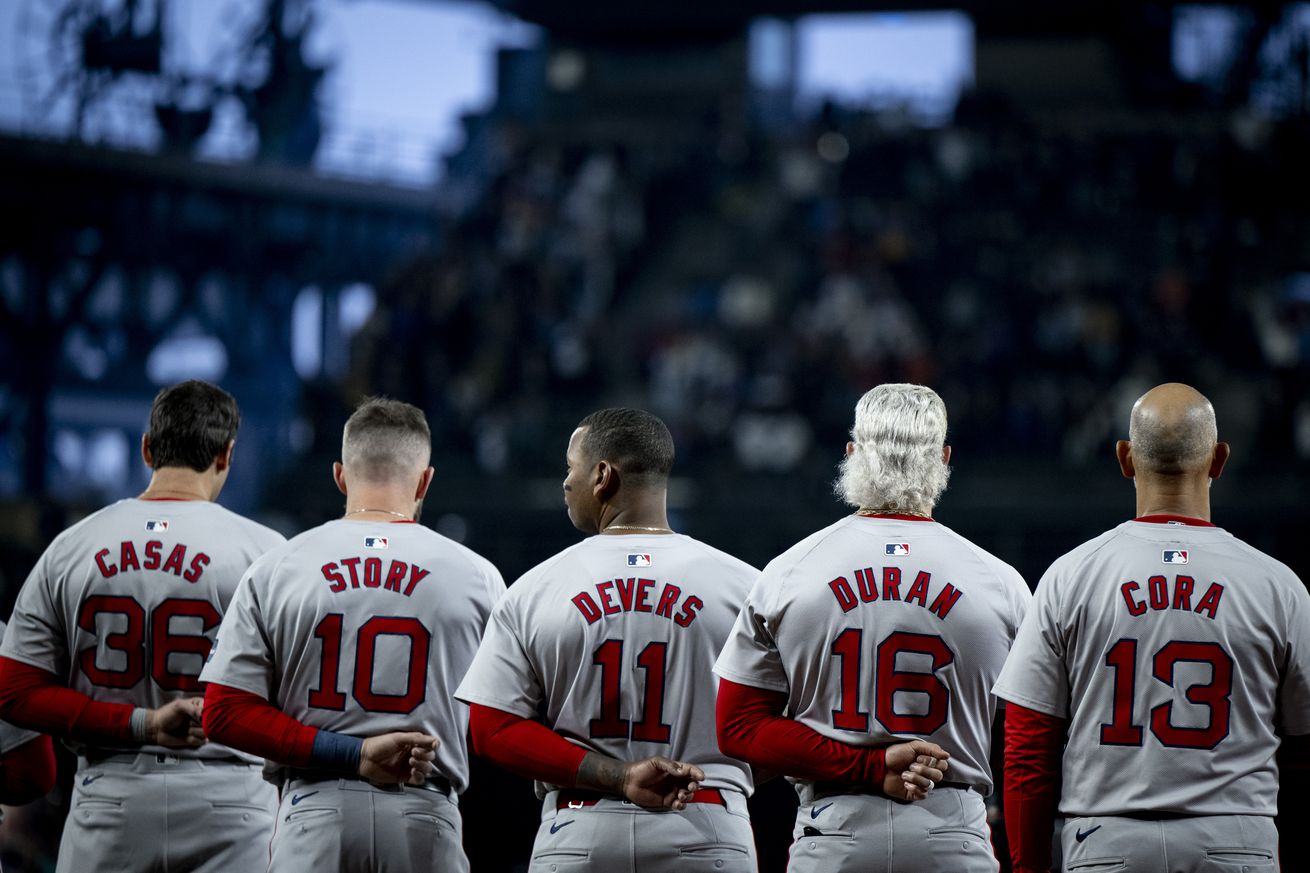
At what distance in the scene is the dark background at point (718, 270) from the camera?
53.7ft

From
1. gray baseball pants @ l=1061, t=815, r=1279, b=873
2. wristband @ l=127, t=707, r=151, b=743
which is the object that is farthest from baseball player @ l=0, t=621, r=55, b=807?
gray baseball pants @ l=1061, t=815, r=1279, b=873

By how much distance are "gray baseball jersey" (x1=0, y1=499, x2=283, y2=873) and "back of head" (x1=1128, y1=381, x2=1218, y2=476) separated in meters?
2.49

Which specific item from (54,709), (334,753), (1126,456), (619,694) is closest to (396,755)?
(334,753)

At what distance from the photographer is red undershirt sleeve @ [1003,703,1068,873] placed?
3.89 m

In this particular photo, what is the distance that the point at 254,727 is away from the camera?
4207 millimetres

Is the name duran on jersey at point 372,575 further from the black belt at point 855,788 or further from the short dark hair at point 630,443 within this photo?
the black belt at point 855,788

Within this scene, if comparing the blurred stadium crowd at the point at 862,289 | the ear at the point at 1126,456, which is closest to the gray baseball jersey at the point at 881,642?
the ear at the point at 1126,456

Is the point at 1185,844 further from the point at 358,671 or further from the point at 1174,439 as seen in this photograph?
the point at 358,671

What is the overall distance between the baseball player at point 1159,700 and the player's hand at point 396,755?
57.5 inches

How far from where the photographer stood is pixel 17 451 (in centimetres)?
2945

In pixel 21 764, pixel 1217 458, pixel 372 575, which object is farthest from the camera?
pixel 21 764

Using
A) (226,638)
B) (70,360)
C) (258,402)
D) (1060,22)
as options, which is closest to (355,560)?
(226,638)

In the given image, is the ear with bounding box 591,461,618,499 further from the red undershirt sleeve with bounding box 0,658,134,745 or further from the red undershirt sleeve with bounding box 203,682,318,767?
the red undershirt sleeve with bounding box 0,658,134,745

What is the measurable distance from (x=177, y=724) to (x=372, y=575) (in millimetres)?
739
